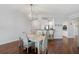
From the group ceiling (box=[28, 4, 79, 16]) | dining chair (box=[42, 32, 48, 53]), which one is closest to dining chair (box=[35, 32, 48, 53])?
dining chair (box=[42, 32, 48, 53])

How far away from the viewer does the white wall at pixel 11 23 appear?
204 centimetres

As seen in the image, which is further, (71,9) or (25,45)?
(25,45)

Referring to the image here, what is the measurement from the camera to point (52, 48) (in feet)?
6.93

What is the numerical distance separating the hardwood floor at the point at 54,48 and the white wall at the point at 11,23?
0.12 meters

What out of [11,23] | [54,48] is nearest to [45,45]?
[54,48]

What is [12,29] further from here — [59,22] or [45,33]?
[59,22]

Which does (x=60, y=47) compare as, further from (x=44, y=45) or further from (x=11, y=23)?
(x=11, y=23)

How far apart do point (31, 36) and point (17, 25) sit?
0.37m

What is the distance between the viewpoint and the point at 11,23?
2131 millimetres

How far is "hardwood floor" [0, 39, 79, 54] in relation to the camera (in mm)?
2004

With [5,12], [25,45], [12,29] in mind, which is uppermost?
[5,12]

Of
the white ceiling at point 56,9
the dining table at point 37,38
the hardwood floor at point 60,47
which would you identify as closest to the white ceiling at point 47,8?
the white ceiling at point 56,9

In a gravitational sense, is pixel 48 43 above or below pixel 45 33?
below
